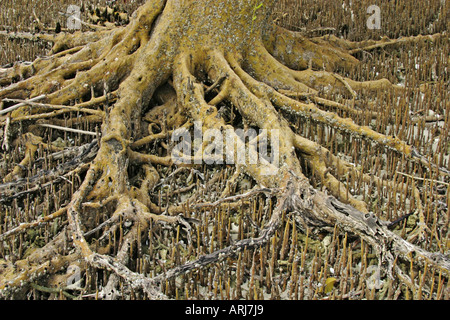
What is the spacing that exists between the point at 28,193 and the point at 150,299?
5.26 ft

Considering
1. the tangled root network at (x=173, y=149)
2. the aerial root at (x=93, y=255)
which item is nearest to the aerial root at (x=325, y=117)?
the tangled root network at (x=173, y=149)

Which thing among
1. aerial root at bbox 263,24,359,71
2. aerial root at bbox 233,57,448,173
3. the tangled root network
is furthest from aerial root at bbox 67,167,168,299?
aerial root at bbox 263,24,359,71

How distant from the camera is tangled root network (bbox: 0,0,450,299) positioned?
123 inches

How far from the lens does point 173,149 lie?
14.3 ft

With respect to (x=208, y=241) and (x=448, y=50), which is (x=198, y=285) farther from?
(x=448, y=50)

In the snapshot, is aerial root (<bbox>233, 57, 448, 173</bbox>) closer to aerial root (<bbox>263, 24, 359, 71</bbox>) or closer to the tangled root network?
the tangled root network

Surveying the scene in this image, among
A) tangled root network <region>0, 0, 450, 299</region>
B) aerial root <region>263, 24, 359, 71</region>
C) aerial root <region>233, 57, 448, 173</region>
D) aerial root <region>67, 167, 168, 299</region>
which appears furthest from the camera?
aerial root <region>263, 24, 359, 71</region>

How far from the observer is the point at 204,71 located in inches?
192

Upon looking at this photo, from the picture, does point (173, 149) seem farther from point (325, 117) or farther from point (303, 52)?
point (303, 52)

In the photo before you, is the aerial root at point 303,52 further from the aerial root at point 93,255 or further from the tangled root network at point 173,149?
the aerial root at point 93,255

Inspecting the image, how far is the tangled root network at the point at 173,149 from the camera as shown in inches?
123

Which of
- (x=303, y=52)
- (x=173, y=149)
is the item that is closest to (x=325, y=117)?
(x=173, y=149)

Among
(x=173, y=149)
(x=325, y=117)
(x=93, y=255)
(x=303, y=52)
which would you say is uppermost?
(x=303, y=52)
